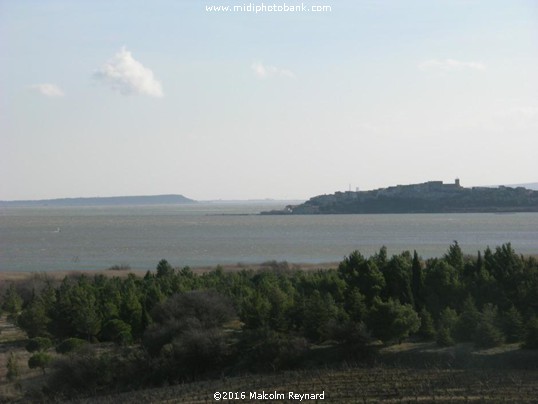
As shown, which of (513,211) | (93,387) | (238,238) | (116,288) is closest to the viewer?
(93,387)

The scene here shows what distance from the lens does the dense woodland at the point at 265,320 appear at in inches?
1029

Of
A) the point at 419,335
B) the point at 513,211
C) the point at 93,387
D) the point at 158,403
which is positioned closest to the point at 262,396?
the point at 158,403

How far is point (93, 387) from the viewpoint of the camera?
2534cm

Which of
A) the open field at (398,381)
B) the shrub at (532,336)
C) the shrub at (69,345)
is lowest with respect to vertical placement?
the shrub at (69,345)

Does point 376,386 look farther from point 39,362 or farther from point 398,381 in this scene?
point 39,362

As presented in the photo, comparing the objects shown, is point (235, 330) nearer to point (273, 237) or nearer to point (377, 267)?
point (377, 267)

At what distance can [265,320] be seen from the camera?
30484mm

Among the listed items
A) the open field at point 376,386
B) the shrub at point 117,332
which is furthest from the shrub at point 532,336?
the shrub at point 117,332

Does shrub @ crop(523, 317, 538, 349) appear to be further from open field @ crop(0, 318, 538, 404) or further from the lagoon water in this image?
the lagoon water

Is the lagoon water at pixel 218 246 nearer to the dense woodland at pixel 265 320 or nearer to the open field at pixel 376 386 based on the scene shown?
the dense woodland at pixel 265 320

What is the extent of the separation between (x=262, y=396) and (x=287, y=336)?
28.4 ft

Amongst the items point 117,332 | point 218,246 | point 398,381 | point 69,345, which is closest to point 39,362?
point 69,345

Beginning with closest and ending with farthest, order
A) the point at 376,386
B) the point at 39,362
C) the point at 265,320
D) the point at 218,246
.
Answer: the point at 376,386 → the point at 39,362 → the point at 265,320 → the point at 218,246

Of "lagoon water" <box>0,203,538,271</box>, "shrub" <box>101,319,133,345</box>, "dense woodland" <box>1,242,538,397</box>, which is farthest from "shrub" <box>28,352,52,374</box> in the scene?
"lagoon water" <box>0,203,538,271</box>
